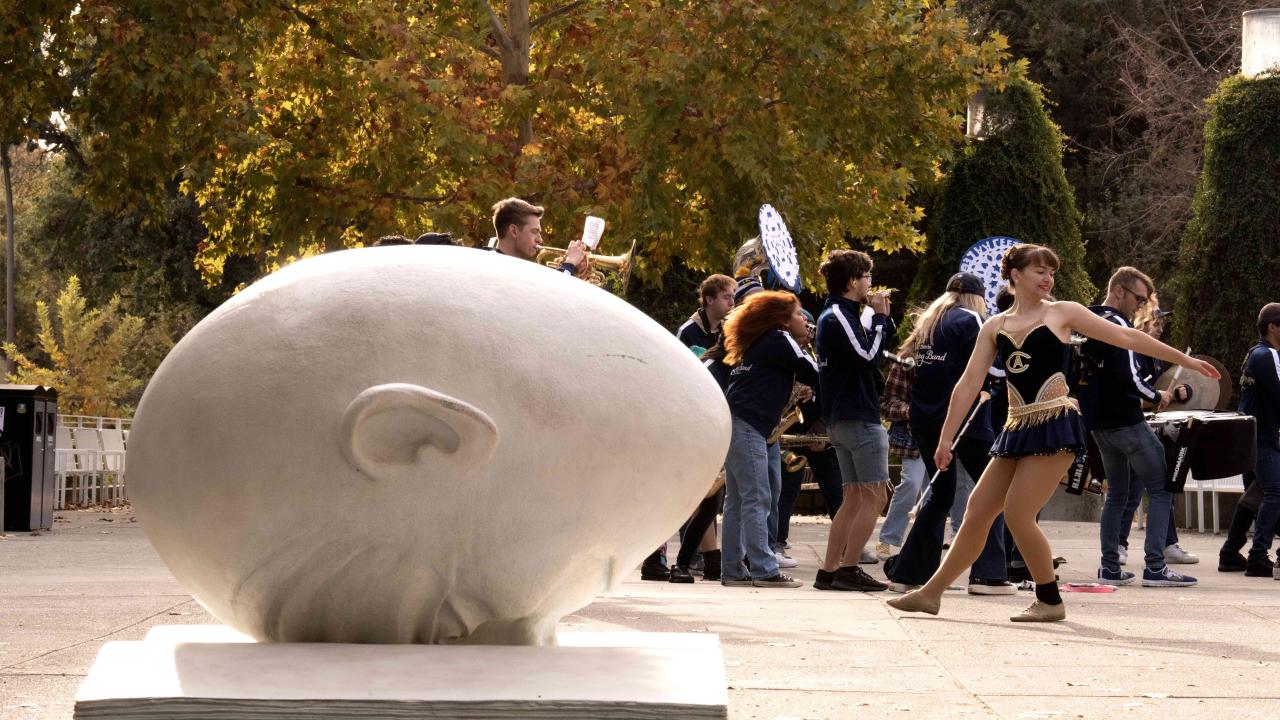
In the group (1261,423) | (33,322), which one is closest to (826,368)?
(1261,423)

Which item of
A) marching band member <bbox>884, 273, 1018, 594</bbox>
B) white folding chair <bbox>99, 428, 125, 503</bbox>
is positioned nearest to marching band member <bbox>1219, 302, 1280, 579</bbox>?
marching band member <bbox>884, 273, 1018, 594</bbox>

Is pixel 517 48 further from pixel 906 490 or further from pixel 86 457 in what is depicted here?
pixel 906 490

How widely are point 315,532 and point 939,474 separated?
19.7ft

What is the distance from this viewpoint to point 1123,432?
414 inches

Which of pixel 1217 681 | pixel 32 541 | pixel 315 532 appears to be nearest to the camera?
pixel 315 532

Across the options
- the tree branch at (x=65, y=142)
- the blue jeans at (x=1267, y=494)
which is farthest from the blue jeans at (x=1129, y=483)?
the tree branch at (x=65, y=142)

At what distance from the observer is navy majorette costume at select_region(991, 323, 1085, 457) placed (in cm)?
802

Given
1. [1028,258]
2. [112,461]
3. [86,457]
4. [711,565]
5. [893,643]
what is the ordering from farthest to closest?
[112,461]
[86,457]
[711,565]
[1028,258]
[893,643]

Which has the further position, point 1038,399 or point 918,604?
point 918,604

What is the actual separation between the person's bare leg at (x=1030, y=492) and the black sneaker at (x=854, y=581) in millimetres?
2071

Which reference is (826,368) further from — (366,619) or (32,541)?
(32,541)

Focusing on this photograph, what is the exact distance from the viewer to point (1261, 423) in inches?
464

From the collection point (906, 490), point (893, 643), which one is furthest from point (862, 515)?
point (893, 643)

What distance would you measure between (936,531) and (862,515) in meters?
0.45
